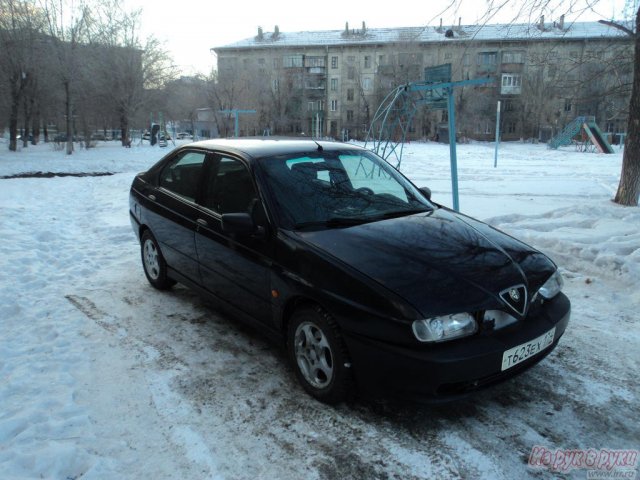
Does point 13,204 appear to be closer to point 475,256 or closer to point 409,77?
point 475,256

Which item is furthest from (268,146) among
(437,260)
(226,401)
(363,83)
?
(363,83)

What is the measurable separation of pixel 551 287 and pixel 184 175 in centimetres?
322

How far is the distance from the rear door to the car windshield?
20 centimetres

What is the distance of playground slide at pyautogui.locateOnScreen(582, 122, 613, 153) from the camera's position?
32531mm

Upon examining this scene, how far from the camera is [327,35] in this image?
235ft

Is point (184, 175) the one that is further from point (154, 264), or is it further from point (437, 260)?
point (437, 260)

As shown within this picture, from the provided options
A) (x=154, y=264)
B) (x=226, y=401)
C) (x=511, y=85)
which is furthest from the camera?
(x=511, y=85)

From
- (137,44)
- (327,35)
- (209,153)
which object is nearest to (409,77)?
(327,35)

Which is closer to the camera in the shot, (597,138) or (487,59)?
(597,138)

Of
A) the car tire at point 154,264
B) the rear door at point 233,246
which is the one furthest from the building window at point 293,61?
the rear door at point 233,246

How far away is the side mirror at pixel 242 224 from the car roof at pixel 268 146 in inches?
26.0

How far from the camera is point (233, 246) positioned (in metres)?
3.69

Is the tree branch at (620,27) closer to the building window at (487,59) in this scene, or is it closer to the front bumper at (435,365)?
the front bumper at (435,365)

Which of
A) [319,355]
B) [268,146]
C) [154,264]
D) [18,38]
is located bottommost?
[319,355]
